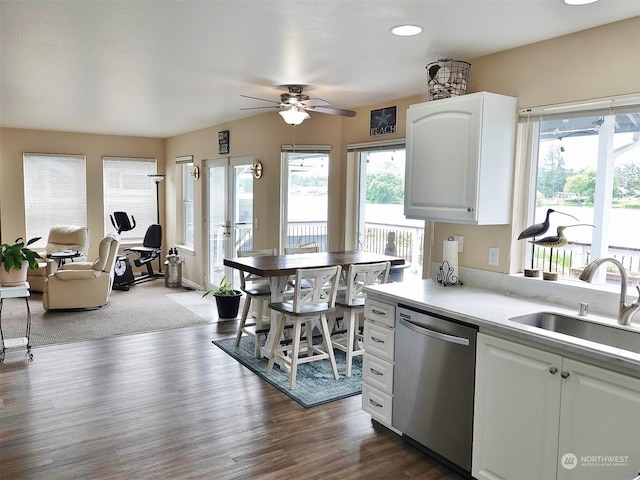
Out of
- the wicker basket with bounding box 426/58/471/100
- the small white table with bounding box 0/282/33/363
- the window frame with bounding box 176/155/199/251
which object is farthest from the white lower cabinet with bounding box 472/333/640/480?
the window frame with bounding box 176/155/199/251

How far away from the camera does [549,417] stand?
7.29 ft

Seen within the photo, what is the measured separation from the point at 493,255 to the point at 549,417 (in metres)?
1.26

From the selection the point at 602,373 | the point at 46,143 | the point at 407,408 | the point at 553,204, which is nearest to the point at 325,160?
the point at 553,204

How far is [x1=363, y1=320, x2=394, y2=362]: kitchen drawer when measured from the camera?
123 inches

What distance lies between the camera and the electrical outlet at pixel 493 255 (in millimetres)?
3236

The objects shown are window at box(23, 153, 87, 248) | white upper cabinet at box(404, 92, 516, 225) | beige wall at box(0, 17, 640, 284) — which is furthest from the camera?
window at box(23, 153, 87, 248)

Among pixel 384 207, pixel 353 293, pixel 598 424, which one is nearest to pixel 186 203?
pixel 384 207

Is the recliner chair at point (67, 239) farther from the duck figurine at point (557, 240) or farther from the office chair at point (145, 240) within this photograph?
the duck figurine at point (557, 240)

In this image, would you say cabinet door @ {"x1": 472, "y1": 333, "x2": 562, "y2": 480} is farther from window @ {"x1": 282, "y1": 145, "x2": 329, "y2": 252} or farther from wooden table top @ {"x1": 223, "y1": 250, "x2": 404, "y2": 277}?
window @ {"x1": 282, "y1": 145, "x2": 329, "y2": 252}

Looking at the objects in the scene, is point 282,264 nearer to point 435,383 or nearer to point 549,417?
point 435,383

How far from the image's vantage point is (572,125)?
2992mm

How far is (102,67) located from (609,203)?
11.8 ft

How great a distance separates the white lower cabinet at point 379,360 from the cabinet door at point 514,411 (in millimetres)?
685

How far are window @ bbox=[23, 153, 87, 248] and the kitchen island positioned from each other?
23.8 ft
